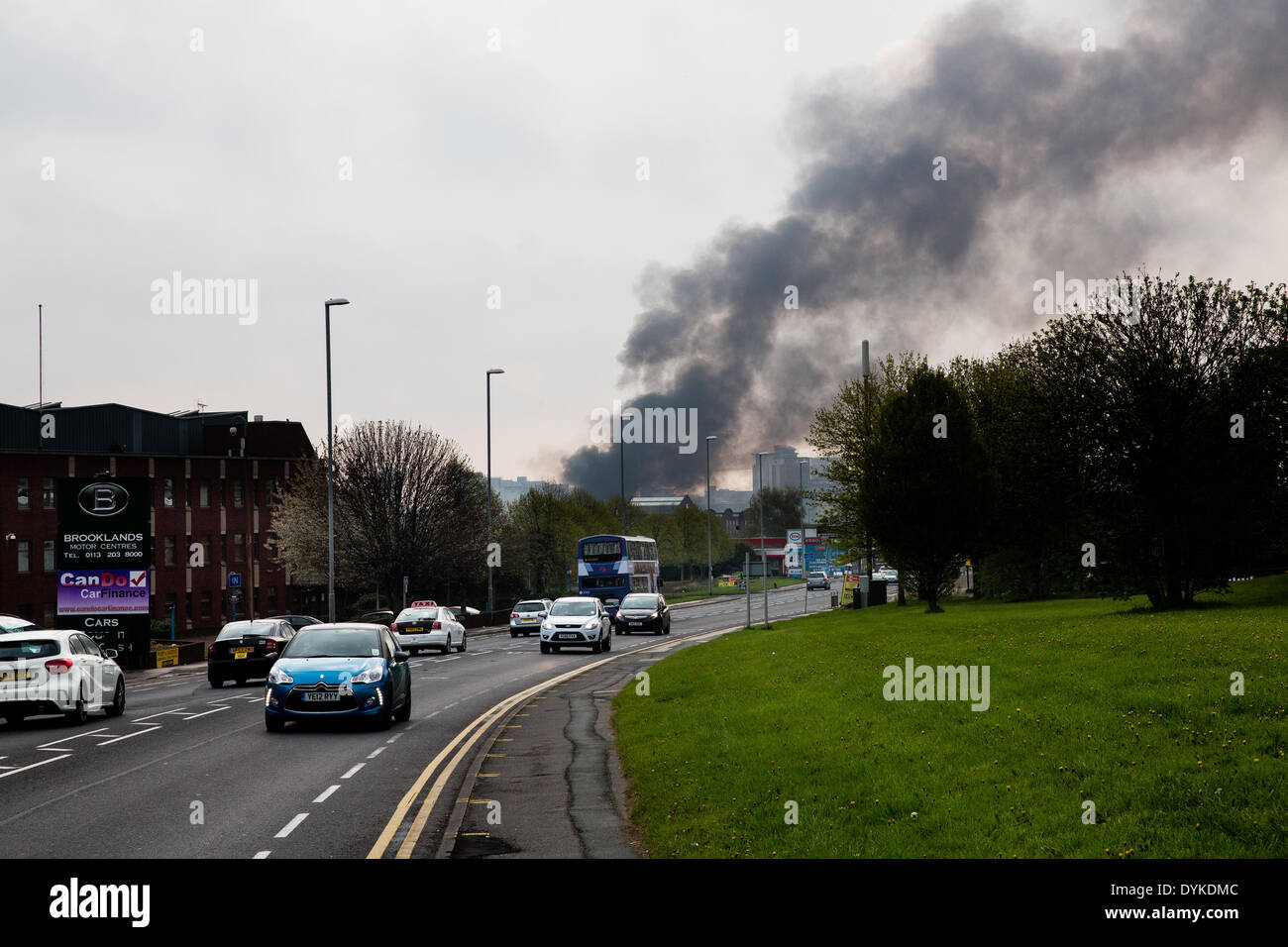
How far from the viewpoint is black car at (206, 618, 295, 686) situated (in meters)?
30.6

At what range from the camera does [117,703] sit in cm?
2272

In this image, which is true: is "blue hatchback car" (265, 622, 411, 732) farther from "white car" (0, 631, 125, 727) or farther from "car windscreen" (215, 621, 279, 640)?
"car windscreen" (215, 621, 279, 640)

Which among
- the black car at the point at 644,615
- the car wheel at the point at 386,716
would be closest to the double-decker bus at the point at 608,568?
the black car at the point at 644,615

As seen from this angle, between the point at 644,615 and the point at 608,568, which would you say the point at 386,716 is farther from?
the point at 608,568

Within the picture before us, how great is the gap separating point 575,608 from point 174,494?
1729 inches

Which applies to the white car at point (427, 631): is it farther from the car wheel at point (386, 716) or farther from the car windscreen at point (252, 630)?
the car wheel at point (386, 716)

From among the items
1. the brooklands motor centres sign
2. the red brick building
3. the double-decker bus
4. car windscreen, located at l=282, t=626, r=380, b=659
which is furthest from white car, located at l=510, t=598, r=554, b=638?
car windscreen, located at l=282, t=626, r=380, b=659

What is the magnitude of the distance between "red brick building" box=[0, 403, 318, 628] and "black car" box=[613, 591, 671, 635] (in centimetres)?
2943

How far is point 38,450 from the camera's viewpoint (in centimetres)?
6869

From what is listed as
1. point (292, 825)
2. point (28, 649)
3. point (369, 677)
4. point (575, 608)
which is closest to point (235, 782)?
point (292, 825)
